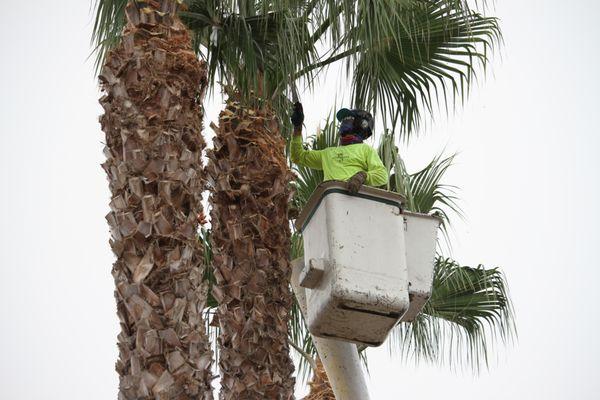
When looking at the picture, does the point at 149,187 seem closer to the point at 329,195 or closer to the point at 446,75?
the point at 329,195

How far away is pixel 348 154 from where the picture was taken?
8.81 metres

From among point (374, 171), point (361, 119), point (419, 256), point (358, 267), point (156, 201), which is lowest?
point (419, 256)

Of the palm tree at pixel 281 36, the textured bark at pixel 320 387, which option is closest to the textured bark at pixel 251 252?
the palm tree at pixel 281 36

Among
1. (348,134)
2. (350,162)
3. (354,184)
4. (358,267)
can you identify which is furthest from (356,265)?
(348,134)

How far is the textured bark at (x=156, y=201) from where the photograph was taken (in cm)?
682

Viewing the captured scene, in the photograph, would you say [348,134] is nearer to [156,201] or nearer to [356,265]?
[356,265]

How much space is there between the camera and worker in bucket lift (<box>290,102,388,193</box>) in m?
8.71

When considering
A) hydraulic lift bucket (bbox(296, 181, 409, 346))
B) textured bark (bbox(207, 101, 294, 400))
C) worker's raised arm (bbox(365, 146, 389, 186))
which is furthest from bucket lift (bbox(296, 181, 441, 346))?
worker's raised arm (bbox(365, 146, 389, 186))

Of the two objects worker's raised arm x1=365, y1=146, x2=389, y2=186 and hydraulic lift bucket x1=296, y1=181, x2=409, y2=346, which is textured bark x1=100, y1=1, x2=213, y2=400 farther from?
worker's raised arm x1=365, y1=146, x2=389, y2=186

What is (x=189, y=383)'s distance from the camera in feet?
22.3

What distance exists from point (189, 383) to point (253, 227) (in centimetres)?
183

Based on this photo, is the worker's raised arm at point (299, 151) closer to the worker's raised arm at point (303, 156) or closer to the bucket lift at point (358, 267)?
the worker's raised arm at point (303, 156)

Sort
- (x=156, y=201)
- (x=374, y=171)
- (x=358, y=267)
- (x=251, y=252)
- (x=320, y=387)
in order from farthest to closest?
1. (x=320, y=387)
2. (x=374, y=171)
3. (x=251, y=252)
4. (x=358, y=267)
5. (x=156, y=201)

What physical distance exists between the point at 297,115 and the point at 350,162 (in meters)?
0.54
